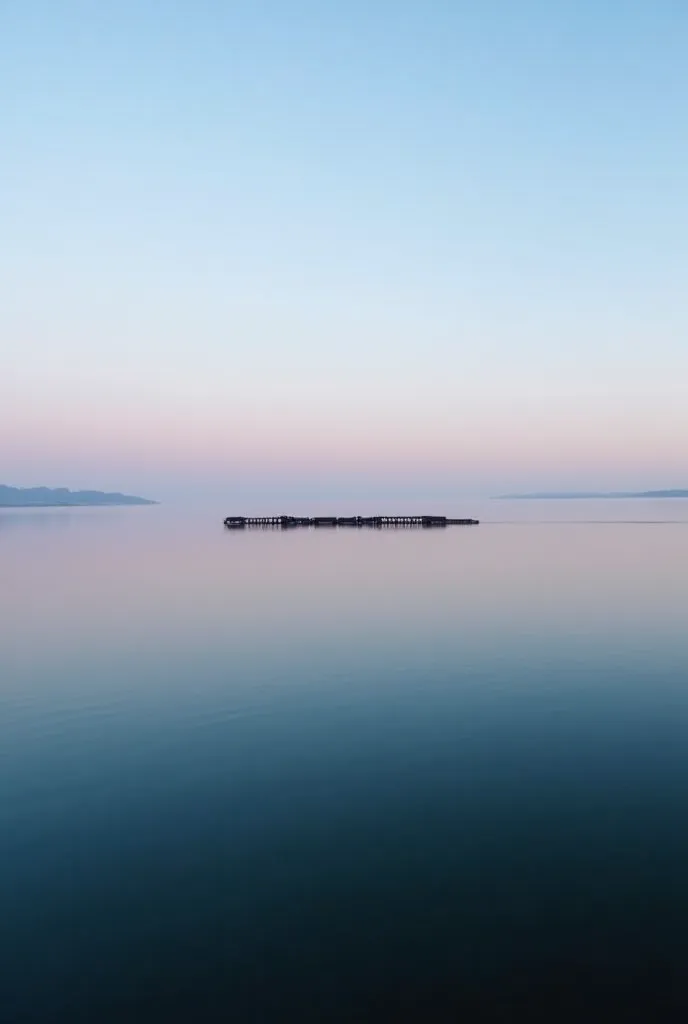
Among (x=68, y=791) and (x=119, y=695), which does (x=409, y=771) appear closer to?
(x=68, y=791)

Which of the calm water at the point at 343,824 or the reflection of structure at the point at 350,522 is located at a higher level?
the reflection of structure at the point at 350,522

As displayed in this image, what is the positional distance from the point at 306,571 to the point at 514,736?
50560 mm

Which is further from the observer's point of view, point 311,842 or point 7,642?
point 7,642

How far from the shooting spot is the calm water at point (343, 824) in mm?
10695

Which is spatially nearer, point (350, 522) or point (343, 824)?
point (343, 824)

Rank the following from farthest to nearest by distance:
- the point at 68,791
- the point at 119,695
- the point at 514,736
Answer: the point at 119,695
the point at 514,736
the point at 68,791

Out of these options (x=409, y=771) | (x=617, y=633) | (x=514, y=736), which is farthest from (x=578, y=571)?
(x=409, y=771)

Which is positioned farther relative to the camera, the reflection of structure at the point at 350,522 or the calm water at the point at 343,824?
the reflection of structure at the point at 350,522

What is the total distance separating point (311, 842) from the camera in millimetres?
15102

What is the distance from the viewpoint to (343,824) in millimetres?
15922

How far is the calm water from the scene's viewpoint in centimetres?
1070

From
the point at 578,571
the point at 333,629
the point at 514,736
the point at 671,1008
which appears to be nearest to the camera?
the point at 671,1008

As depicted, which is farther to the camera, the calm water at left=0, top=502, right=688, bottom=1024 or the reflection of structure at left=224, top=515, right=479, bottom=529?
the reflection of structure at left=224, top=515, right=479, bottom=529

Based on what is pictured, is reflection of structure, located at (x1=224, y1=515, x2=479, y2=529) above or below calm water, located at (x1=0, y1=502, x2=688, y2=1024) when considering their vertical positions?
above
